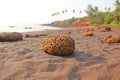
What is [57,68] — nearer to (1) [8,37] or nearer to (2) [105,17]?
(1) [8,37]

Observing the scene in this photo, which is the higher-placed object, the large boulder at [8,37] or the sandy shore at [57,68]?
the large boulder at [8,37]

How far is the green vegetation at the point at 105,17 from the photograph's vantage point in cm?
4286

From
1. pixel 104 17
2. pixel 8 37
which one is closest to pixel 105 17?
pixel 104 17

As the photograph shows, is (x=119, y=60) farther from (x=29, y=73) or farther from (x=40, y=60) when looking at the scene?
(x=29, y=73)

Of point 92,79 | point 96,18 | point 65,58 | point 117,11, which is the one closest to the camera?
point 92,79

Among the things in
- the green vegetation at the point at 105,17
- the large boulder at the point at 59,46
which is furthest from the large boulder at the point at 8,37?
the green vegetation at the point at 105,17

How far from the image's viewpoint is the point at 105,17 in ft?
173

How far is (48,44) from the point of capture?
4930 mm

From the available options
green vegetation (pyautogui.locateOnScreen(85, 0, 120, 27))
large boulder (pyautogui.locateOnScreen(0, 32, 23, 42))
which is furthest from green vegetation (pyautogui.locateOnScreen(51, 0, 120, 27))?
large boulder (pyautogui.locateOnScreen(0, 32, 23, 42))

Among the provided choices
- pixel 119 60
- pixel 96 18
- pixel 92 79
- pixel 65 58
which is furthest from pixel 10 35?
pixel 96 18

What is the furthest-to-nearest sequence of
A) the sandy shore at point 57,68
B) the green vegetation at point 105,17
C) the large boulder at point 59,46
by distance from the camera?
1. the green vegetation at point 105,17
2. the large boulder at point 59,46
3. the sandy shore at point 57,68

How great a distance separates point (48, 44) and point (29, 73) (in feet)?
5.13

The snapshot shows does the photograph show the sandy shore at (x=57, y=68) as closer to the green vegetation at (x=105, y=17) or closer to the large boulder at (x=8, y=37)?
the large boulder at (x=8, y=37)

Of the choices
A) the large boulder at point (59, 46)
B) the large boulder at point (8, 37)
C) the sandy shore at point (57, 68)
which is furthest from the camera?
the large boulder at point (8, 37)
